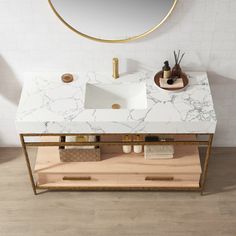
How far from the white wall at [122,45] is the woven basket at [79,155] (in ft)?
2.03

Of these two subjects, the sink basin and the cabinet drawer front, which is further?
the cabinet drawer front

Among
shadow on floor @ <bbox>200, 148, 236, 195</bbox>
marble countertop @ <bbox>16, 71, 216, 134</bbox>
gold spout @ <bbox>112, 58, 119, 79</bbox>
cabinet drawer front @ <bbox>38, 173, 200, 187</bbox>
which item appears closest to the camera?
marble countertop @ <bbox>16, 71, 216, 134</bbox>

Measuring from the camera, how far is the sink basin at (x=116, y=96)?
3025 millimetres

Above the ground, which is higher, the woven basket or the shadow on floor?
the woven basket

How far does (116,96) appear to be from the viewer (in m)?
3.12

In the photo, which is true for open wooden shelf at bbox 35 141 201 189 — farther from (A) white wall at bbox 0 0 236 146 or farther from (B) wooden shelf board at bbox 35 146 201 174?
(A) white wall at bbox 0 0 236 146

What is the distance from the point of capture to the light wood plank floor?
3.15 meters

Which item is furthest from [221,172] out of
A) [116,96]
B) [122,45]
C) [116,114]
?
[122,45]

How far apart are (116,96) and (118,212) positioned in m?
0.92

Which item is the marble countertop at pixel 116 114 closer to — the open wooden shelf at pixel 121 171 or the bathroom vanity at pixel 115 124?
the bathroom vanity at pixel 115 124

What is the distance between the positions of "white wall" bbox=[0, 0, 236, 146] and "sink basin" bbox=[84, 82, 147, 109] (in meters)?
0.16

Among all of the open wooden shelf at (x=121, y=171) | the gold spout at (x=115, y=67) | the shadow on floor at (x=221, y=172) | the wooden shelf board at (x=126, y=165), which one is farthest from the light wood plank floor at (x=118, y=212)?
the gold spout at (x=115, y=67)

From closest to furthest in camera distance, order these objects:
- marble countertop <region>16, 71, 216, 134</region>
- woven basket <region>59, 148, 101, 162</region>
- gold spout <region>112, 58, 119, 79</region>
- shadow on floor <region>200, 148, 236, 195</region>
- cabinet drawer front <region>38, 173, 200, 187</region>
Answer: marble countertop <region>16, 71, 216, 134</region> → gold spout <region>112, 58, 119, 79</region> → woven basket <region>59, 148, 101, 162</region> → cabinet drawer front <region>38, 173, 200, 187</region> → shadow on floor <region>200, 148, 236, 195</region>

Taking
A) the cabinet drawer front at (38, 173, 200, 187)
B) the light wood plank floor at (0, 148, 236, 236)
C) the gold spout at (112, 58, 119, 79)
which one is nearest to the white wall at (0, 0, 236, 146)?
the gold spout at (112, 58, 119, 79)
